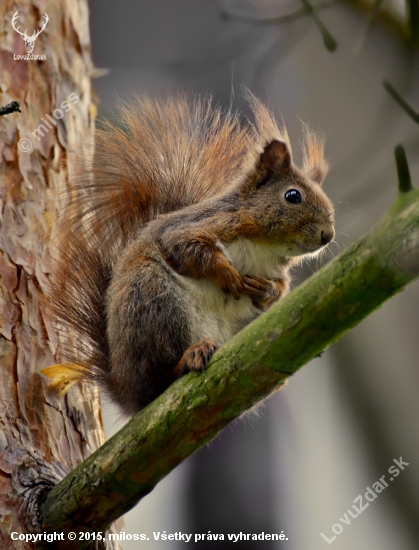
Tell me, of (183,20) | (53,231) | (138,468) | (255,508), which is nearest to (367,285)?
(138,468)

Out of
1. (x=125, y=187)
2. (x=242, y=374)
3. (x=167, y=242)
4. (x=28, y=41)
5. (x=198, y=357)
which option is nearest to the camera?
(x=242, y=374)

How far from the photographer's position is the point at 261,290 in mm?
2283

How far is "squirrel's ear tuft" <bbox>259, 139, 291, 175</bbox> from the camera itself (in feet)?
8.05

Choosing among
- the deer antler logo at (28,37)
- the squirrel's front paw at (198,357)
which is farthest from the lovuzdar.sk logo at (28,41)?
the squirrel's front paw at (198,357)

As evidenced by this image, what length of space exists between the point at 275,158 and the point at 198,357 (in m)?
1.05

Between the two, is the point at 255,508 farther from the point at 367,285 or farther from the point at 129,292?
the point at 367,285

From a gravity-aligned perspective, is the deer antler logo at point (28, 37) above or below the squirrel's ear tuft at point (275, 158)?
above

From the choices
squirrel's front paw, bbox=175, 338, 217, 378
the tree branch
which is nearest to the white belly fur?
squirrel's front paw, bbox=175, 338, 217, 378

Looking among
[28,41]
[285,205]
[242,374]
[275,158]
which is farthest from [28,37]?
[242,374]

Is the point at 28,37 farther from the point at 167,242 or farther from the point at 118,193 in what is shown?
the point at 167,242

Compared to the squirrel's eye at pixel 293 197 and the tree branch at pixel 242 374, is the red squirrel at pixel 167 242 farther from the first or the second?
the tree branch at pixel 242 374

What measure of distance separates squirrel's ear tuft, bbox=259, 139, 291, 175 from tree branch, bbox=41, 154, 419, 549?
106 centimetres

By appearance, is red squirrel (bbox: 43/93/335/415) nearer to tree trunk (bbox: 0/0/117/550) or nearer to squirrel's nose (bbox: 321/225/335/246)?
squirrel's nose (bbox: 321/225/335/246)

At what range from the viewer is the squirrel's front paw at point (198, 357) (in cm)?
170
